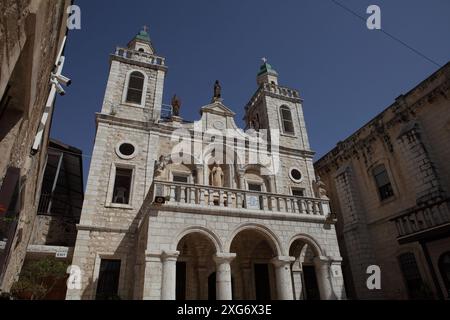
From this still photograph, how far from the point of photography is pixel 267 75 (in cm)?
2389

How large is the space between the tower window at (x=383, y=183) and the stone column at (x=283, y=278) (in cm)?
991

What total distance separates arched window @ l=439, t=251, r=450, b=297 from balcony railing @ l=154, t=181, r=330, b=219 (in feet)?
19.4

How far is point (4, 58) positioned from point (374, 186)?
19.3m

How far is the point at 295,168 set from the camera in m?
18.7

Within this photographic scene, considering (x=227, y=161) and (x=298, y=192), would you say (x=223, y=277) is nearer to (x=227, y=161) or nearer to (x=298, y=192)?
(x=227, y=161)

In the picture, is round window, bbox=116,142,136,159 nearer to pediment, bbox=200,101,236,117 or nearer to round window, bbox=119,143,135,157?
round window, bbox=119,143,135,157

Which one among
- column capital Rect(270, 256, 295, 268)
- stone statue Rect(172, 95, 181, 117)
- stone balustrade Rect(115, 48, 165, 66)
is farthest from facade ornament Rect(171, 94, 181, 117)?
column capital Rect(270, 256, 295, 268)

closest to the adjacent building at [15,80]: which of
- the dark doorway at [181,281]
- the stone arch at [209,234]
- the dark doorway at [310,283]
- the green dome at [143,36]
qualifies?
the stone arch at [209,234]

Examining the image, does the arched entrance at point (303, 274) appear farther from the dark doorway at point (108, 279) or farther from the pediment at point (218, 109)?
the pediment at point (218, 109)

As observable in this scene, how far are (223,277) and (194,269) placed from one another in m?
4.25

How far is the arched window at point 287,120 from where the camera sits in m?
20.9

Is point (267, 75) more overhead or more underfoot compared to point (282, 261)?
more overhead

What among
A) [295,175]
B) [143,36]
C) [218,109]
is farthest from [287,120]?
[143,36]
